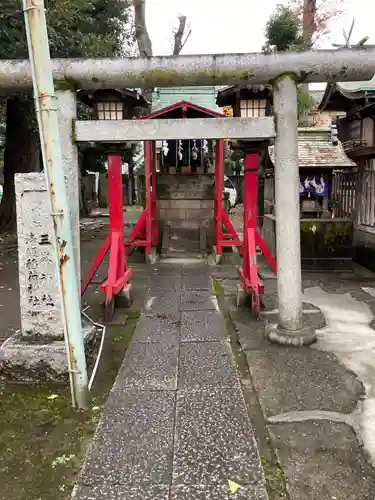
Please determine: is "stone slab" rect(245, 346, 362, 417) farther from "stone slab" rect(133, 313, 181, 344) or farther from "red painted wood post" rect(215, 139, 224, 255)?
"red painted wood post" rect(215, 139, 224, 255)

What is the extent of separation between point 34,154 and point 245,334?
457 inches

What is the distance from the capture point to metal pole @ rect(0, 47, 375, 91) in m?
4.85

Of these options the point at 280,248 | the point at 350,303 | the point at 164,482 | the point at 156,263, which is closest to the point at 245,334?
the point at 280,248

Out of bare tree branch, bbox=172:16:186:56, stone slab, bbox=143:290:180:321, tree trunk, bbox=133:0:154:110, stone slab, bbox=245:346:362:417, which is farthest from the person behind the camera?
bare tree branch, bbox=172:16:186:56

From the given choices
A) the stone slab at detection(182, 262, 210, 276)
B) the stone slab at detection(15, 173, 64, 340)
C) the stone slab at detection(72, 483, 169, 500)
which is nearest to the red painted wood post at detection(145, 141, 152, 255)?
the stone slab at detection(182, 262, 210, 276)

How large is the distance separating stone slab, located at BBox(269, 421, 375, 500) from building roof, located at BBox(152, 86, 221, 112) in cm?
1732

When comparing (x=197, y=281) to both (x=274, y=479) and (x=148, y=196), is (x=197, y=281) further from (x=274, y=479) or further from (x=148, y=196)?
(x=274, y=479)

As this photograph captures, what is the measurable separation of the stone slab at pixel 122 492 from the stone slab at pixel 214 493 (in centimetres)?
8

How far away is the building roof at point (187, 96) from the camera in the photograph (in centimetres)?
1933

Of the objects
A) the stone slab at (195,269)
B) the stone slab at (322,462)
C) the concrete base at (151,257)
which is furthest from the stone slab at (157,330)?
the concrete base at (151,257)

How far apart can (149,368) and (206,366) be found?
1.92ft

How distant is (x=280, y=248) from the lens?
5164 millimetres

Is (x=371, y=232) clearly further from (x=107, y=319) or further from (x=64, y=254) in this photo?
(x=64, y=254)

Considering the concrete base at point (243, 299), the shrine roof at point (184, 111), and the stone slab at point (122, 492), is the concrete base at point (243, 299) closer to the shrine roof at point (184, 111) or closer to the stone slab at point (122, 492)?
the stone slab at point (122, 492)
